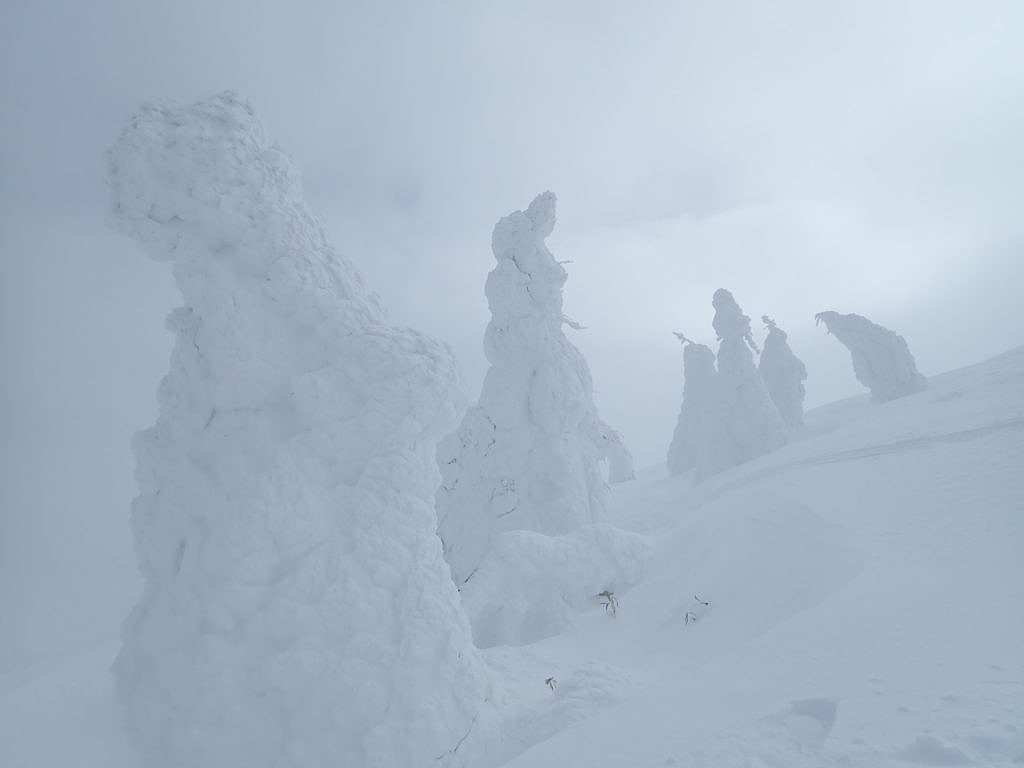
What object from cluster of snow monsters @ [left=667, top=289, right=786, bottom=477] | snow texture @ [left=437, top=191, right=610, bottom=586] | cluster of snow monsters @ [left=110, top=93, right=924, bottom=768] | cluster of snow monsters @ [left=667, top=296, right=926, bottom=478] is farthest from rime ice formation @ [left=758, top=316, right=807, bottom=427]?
cluster of snow monsters @ [left=110, top=93, right=924, bottom=768]

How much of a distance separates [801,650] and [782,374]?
109 ft

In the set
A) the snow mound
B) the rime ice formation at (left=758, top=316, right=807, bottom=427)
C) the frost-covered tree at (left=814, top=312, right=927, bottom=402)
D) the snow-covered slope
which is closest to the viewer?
the snow-covered slope

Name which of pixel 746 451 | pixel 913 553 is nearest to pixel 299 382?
pixel 913 553

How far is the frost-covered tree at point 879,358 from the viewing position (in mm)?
30078

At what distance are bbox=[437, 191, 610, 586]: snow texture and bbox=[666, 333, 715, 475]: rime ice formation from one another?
20.4 meters

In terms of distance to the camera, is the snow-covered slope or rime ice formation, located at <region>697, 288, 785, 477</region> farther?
rime ice formation, located at <region>697, 288, 785, 477</region>

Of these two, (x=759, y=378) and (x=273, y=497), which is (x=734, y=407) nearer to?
(x=759, y=378)

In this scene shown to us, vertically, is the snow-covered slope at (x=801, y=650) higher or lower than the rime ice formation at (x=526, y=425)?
lower

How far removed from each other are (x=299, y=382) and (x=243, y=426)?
0.78 metres

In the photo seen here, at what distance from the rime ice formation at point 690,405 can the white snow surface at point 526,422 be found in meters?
20.4

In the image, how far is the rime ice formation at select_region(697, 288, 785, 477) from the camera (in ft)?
88.7


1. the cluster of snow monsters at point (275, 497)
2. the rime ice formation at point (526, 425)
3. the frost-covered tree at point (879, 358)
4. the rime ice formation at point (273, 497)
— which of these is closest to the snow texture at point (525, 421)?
the rime ice formation at point (526, 425)

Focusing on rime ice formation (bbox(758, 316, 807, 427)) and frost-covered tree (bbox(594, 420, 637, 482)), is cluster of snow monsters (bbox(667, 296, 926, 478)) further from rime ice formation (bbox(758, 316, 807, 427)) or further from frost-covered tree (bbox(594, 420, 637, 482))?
frost-covered tree (bbox(594, 420, 637, 482))

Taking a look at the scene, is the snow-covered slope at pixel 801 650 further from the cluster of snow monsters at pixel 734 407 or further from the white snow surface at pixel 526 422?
the cluster of snow monsters at pixel 734 407
